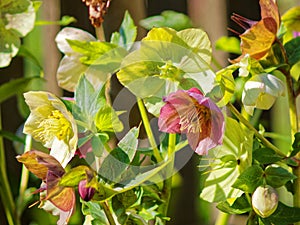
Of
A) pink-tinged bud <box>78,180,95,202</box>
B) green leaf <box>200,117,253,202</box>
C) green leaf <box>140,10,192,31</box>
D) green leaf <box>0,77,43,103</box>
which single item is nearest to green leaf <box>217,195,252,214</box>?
green leaf <box>200,117,253,202</box>

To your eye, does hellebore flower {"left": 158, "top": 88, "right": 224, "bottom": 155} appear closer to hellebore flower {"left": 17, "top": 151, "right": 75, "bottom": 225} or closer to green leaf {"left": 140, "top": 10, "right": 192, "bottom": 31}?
hellebore flower {"left": 17, "top": 151, "right": 75, "bottom": 225}

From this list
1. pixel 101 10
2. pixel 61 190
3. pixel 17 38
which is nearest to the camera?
pixel 61 190

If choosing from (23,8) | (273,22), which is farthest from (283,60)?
(23,8)

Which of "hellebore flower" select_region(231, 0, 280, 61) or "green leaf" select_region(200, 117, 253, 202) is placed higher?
"hellebore flower" select_region(231, 0, 280, 61)

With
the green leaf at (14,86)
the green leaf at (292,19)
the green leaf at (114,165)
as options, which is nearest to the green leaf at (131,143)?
the green leaf at (114,165)

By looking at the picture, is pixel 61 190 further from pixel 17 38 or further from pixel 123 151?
pixel 17 38

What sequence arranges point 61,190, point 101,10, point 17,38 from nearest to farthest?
1. point 61,190
2. point 101,10
3. point 17,38

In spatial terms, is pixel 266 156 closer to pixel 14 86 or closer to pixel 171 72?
→ pixel 171 72

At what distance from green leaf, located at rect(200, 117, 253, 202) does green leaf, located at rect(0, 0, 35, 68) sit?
253 millimetres

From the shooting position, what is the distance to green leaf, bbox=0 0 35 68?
2.22 feet

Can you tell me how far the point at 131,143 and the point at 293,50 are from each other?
0.59ft

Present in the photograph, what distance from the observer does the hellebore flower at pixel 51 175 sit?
45cm

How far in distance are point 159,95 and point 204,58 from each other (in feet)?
→ 0.15

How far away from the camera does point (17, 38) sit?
2.28ft
